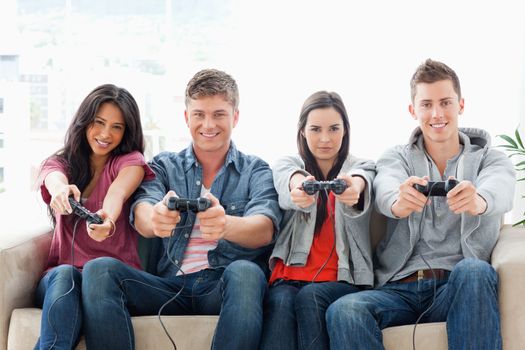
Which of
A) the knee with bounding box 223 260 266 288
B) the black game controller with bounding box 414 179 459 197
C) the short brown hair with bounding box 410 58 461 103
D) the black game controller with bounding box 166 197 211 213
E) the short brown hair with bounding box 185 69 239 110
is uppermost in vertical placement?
the short brown hair with bounding box 410 58 461 103

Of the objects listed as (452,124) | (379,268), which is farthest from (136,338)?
(452,124)

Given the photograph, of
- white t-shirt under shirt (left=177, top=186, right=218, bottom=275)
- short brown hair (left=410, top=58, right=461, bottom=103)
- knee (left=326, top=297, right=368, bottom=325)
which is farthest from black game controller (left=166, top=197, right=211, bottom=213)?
short brown hair (left=410, top=58, right=461, bottom=103)

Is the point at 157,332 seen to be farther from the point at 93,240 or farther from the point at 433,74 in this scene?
the point at 433,74

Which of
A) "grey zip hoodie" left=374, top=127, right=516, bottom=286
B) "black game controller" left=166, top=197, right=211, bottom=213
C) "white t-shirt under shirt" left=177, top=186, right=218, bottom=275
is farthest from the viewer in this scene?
"white t-shirt under shirt" left=177, top=186, right=218, bottom=275

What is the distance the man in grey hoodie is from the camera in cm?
197

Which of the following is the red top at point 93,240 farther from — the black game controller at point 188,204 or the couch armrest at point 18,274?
the black game controller at point 188,204

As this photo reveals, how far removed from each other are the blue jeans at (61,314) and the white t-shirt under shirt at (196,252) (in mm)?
344

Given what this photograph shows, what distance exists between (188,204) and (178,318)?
32cm

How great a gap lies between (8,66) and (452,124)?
12.1ft

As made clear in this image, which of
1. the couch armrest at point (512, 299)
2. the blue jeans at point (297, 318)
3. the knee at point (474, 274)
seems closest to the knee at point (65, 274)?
the blue jeans at point (297, 318)

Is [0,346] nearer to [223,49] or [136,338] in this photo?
[136,338]

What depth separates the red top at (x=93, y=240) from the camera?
233 cm

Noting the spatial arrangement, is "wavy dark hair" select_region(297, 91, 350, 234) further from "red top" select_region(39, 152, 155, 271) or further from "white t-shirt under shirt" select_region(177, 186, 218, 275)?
"red top" select_region(39, 152, 155, 271)

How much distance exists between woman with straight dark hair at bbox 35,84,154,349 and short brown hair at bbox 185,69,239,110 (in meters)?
0.20
